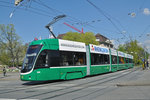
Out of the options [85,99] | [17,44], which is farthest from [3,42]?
[85,99]

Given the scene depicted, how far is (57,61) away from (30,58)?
215 centimetres

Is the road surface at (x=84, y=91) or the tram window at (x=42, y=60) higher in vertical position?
the tram window at (x=42, y=60)

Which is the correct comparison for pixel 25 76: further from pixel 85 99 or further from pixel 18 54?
pixel 18 54

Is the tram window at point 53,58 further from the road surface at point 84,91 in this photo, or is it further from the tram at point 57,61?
the road surface at point 84,91

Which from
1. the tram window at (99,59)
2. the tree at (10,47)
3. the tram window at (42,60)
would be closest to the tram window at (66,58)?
the tram window at (42,60)

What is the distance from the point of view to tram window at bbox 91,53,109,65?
59.9 ft

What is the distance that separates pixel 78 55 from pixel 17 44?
126 feet

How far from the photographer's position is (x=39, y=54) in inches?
498

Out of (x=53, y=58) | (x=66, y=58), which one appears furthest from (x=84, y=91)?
(x=66, y=58)

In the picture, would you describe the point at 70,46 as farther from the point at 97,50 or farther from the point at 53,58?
the point at 97,50

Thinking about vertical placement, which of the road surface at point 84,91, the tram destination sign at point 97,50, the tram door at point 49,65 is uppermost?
the tram destination sign at point 97,50

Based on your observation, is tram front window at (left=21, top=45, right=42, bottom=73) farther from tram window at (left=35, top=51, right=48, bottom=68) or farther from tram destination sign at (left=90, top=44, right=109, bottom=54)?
tram destination sign at (left=90, top=44, right=109, bottom=54)

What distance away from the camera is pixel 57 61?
1370cm

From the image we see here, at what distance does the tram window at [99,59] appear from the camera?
59.9 ft
